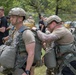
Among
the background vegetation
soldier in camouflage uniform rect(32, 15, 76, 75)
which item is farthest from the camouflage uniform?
the background vegetation

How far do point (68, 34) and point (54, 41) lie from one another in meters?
0.30

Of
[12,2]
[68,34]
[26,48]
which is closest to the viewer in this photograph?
[26,48]

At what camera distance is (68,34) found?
232 inches

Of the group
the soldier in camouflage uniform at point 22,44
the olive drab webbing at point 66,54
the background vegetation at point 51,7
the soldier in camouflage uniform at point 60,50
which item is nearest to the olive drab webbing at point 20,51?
the soldier in camouflage uniform at point 22,44

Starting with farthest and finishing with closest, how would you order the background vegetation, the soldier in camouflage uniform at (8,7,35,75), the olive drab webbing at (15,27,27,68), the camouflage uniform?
the background vegetation
the camouflage uniform
the olive drab webbing at (15,27,27,68)
the soldier in camouflage uniform at (8,7,35,75)

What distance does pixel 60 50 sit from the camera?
234 inches

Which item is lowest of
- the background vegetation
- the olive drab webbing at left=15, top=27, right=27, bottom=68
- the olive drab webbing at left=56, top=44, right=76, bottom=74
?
the background vegetation

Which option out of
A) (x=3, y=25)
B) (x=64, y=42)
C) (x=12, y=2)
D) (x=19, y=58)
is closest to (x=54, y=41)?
(x=64, y=42)

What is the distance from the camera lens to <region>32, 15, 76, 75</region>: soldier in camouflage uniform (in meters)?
5.85

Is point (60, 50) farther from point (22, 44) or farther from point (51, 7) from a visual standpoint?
point (51, 7)

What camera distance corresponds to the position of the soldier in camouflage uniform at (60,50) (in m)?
5.85

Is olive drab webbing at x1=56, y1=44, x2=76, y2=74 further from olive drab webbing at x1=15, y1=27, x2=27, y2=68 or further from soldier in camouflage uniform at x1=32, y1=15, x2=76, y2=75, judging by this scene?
olive drab webbing at x1=15, y1=27, x2=27, y2=68

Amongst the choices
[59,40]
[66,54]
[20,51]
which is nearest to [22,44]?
[20,51]

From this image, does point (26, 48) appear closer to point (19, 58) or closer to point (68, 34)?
point (19, 58)
